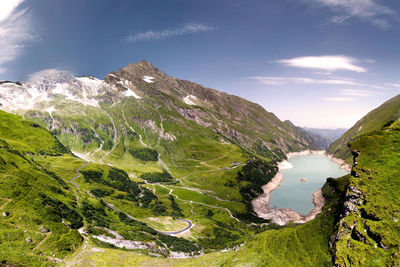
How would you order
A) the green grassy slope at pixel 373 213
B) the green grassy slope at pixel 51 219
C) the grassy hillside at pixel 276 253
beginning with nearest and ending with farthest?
the green grassy slope at pixel 373 213
the green grassy slope at pixel 51 219
the grassy hillside at pixel 276 253

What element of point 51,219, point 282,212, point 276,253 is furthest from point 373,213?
point 282,212

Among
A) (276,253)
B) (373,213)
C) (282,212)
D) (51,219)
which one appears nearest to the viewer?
(373,213)

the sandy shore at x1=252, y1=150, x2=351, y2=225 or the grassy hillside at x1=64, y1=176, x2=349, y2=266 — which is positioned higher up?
the grassy hillside at x1=64, y1=176, x2=349, y2=266

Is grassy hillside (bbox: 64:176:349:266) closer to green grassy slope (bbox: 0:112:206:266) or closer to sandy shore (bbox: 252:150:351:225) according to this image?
green grassy slope (bbox: 0:112:206:266)

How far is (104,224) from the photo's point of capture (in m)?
72.9

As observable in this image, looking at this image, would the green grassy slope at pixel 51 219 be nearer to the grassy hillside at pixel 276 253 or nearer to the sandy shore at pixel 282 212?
the grassy hillside at pixel 276 253

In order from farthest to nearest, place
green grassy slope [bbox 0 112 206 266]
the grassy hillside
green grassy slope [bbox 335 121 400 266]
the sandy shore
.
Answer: the sandy shore
the grassy hillside
green grassy slope [bbox 0 112 206 266]
green grassy slope [bbox 335 121 400 266]

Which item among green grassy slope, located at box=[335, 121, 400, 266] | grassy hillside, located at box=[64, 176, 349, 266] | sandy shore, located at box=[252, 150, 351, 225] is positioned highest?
green grassy slope, located at box=[335, 121, 400, 266]

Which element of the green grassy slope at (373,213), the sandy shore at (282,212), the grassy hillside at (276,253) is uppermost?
the green grassy slope at (373,213)

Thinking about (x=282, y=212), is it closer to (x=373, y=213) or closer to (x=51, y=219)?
(x=373, y=213)

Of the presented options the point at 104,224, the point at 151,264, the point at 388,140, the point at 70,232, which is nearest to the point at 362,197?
the point at 388,140

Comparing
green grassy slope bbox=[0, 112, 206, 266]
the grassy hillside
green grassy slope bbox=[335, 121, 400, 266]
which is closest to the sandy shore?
green grassy slope bbox=[0, 112, 206, 266]

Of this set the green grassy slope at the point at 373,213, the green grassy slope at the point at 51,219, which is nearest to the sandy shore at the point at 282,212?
the green grassy slope at the point at 51,219

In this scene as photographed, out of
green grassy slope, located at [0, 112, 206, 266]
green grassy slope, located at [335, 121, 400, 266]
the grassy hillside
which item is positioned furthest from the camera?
the grassy hillside
